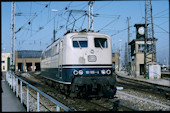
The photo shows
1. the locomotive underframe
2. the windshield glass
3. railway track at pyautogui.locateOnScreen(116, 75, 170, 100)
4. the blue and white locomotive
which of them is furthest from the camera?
railway track at pyautogui.locateOnScreen(116, 75, 170, 100)

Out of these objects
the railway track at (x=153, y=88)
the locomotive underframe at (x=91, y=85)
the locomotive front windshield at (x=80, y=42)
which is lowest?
the railway track at (x=153, y=88)

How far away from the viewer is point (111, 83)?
11336 mm

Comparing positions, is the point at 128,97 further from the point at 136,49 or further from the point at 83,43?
the point at 136,49

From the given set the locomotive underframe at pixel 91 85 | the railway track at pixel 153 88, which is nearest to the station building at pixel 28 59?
the railway track at pixel 153 88

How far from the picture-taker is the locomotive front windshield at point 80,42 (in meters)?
11.8

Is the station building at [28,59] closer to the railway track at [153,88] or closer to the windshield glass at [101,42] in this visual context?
the railway track at [153,88]

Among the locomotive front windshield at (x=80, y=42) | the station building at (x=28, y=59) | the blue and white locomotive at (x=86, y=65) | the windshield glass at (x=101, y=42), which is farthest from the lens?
the station building at (x=28, y=59)

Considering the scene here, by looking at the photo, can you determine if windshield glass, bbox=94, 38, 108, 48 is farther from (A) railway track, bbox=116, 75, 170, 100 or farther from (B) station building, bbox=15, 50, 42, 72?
(B) station building, bbox=15, 50, 42, 72

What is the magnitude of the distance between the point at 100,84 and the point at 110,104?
3.83 feet

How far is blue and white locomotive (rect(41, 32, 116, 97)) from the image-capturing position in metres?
11.2

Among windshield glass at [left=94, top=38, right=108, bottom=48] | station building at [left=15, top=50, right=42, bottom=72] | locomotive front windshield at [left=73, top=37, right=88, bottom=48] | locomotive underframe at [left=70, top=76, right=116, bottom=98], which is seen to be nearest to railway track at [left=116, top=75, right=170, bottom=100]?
locomotive underframe at [left=70, top=76, right=116, bottom=98]

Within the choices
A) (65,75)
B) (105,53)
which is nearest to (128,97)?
(105,53)

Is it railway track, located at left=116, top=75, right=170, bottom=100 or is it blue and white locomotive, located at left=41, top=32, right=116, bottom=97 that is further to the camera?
railway track, located at left=116, top=75, right=170, bottom=100

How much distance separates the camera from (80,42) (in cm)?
1190
